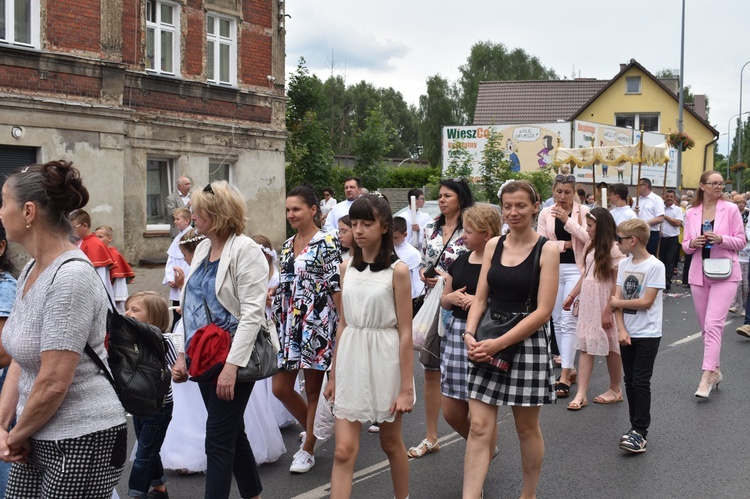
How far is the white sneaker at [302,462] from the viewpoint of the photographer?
550 cm

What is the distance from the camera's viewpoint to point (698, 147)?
48.6m

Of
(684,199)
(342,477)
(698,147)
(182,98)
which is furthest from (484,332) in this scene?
(698,147)

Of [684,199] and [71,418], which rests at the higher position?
[684,199]

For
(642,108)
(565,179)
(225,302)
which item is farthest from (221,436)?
(642,108)

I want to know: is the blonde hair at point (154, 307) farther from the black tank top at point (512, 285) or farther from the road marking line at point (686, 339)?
the road marking line at point (686, 339)

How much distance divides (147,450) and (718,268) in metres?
5.56

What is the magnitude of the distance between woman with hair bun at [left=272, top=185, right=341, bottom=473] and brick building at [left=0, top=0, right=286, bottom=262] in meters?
12.3

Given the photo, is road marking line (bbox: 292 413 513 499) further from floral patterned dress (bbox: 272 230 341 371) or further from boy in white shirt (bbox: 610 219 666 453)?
boy in white shirt (bbox: 610 219 666 453)

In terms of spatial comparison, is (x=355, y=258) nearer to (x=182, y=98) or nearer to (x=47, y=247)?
(x=47, y=247)

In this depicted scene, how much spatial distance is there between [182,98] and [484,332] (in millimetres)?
16521

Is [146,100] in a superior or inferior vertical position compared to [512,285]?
superior

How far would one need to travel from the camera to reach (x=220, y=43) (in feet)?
67.8

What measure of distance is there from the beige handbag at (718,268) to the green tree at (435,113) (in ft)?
187

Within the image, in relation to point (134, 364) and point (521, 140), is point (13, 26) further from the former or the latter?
point (521, 140)
